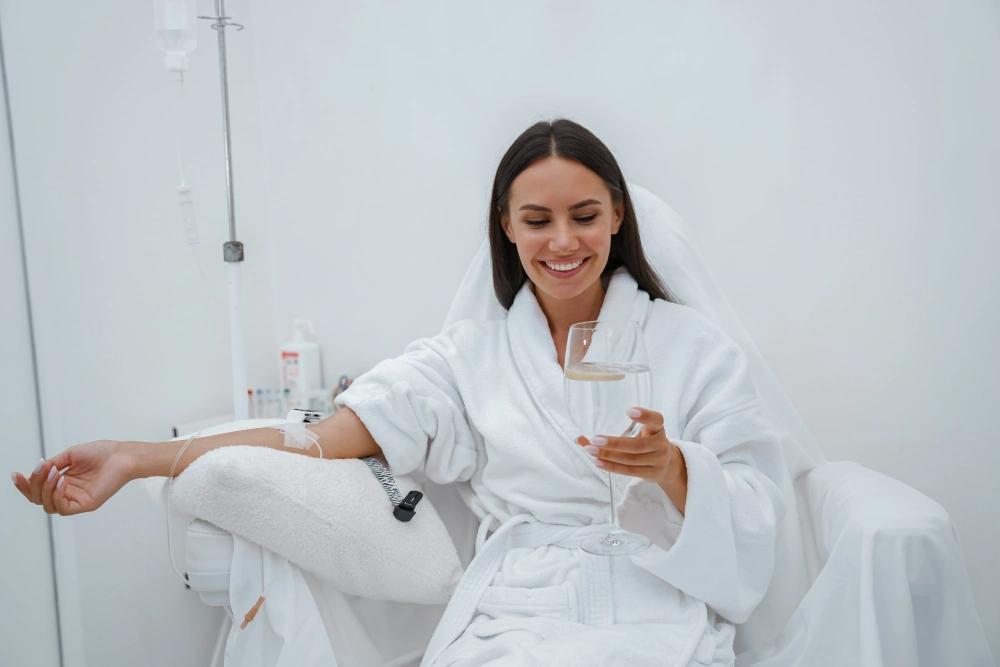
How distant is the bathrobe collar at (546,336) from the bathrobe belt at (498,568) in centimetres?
15

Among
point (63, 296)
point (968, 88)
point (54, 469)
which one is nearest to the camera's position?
point (54, 469)

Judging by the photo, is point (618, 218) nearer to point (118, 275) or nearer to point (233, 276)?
point (233, 276)

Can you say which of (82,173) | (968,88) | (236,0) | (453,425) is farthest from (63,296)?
(968,88)

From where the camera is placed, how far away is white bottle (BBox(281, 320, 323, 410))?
2.25m

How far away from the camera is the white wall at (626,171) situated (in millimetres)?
1615

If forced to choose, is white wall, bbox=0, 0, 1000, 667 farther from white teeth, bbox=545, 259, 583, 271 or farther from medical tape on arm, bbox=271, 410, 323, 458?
white teeth, bbox=545, 259, 583, 271

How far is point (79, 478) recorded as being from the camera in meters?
1.07

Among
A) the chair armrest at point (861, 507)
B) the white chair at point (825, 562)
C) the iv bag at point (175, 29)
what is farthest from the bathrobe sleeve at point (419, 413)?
the iv bag at point (175, 29)

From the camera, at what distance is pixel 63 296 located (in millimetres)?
1544

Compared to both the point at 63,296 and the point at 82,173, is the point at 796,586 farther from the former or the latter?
the point at 82,173

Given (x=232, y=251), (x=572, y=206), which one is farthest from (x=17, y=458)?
(x=572, y=206)

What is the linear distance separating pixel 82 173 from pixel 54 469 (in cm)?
83

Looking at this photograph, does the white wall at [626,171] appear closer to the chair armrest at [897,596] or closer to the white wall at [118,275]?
the white wall at [118,275]

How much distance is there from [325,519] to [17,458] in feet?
2.40
